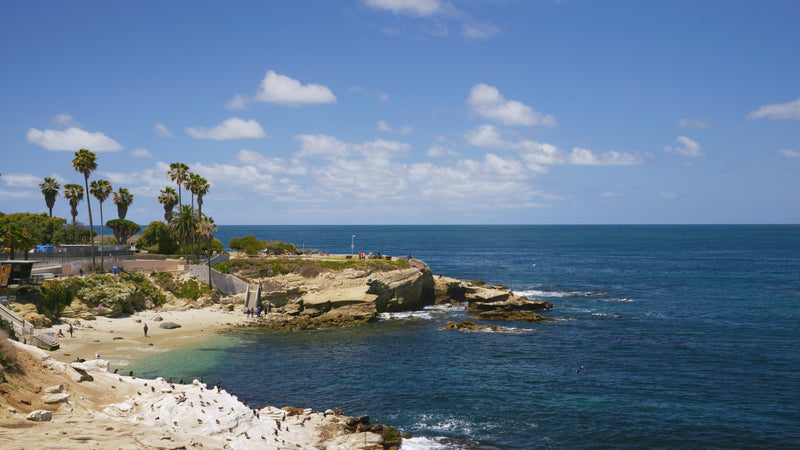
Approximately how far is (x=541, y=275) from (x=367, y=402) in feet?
261

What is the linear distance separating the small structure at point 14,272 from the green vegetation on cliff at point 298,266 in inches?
937

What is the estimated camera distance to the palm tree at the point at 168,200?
7625cm

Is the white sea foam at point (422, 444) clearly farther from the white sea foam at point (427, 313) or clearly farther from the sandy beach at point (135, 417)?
the white sea foam at point (427, 313)

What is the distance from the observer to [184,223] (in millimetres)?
71188

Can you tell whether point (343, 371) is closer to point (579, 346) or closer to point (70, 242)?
point (579, 346)

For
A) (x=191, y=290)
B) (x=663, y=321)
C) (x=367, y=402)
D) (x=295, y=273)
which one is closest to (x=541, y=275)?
(x=663, y=321)

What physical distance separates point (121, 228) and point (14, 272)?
157ft

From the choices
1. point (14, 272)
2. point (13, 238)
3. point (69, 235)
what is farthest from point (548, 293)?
point (69, 235)

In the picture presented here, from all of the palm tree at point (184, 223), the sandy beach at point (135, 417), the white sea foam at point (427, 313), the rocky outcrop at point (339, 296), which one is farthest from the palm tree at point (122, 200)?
the sandy beach at point (135, 417)

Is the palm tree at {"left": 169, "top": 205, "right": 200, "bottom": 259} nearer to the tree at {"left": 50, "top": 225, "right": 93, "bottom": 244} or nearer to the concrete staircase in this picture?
the tree at {"left": 50, "top": 225, "right": 93, "bottom": 244}

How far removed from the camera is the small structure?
45.3m

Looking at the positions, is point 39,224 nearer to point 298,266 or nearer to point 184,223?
point 184,223

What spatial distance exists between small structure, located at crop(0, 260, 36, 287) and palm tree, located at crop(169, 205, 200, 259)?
23.2m

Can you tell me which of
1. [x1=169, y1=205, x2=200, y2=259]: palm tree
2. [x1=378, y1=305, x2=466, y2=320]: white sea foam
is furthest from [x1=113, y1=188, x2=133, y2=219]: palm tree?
[x1=378, y1=305, x2=466, y2=320]: white sea foam
